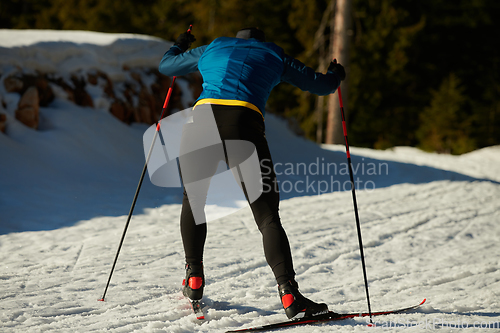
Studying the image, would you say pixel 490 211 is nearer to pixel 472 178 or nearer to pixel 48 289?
pixel 472 178

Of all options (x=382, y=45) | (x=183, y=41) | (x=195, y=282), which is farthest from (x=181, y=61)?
(x=382, y=45)

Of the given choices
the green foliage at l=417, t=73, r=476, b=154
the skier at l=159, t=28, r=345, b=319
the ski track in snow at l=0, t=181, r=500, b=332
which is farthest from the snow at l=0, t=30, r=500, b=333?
the green foliage at l=417, t=73, r=476, b=154

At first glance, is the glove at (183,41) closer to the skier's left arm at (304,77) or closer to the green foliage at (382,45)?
the skier's left arm at (304,77)

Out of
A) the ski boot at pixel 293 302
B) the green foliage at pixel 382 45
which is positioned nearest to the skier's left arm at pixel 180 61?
the ski boot at pixel 293 302

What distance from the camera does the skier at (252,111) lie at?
84.7 inches

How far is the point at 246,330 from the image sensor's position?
215 cm

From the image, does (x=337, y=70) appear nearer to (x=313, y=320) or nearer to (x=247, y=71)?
(x=247, y=71)

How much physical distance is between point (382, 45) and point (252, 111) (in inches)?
687

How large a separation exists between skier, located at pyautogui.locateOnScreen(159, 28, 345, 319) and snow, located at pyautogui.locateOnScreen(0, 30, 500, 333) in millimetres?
244

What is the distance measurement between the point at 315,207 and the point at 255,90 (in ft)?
10.1

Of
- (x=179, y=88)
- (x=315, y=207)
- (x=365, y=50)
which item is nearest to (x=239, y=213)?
(x=315, y=207)

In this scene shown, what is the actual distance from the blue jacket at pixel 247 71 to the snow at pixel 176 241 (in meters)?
1.20

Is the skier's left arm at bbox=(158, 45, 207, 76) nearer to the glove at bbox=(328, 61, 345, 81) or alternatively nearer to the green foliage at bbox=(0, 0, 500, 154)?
the glove at bbox=(328, 61, 345, 81)

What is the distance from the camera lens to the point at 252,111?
225cm
